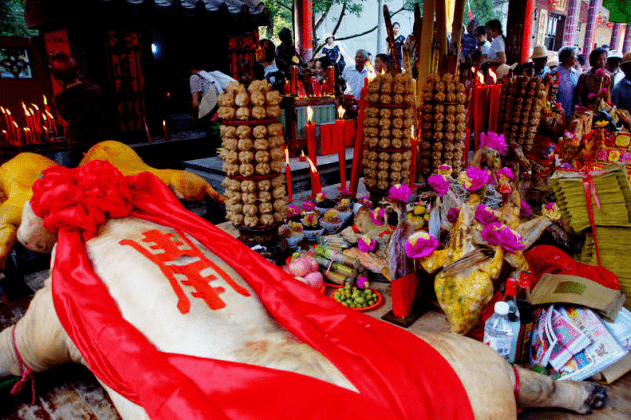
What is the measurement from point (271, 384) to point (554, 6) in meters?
21.5

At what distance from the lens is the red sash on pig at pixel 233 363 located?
3.81 feet

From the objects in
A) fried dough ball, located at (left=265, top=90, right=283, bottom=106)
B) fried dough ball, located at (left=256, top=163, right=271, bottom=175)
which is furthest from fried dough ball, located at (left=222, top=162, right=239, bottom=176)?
fried dough ball, located at (left=265, top=90, right=283, bottom=106)

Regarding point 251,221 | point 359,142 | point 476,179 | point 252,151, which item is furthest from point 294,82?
point 476,179

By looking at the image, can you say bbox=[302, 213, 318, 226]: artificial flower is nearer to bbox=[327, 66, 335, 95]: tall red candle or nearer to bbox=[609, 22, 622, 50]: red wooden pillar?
bbox=[327, 66, 335, 95]: tall red candle

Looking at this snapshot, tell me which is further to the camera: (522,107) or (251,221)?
(522,107)

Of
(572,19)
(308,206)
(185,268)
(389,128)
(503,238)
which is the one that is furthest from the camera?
(572,19)

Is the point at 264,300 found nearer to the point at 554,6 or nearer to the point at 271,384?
the point at 271,384

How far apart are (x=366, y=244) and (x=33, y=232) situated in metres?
1.90

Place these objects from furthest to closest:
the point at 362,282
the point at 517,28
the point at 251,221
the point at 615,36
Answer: the point at 615,36 < the point at 517,28 < the point at 251,221 < the point at 362,282

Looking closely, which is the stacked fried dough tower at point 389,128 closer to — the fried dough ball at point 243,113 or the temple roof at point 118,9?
the fried dough ball at point 243,113

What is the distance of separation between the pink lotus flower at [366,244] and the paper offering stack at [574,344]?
1113mm

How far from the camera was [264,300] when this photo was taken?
162 cm

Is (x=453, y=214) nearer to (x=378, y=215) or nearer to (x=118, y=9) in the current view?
(x=378, y=215)

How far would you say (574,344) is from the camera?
1932mm
